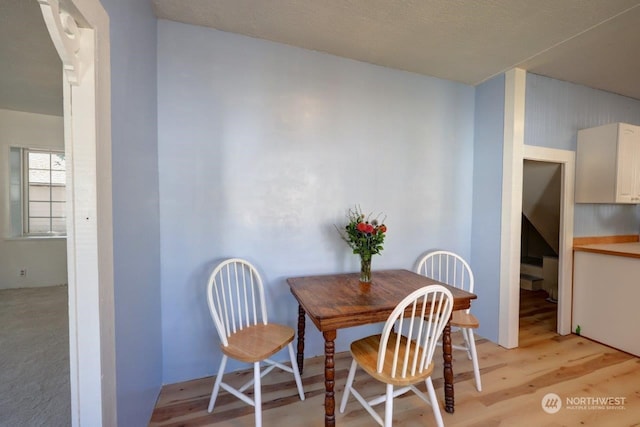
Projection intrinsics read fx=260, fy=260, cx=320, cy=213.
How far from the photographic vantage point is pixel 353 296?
1611 millimetres

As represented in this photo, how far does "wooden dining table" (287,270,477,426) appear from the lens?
131 centimetres

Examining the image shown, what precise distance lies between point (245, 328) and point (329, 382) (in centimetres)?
73

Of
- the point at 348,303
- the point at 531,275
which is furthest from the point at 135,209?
the point at 531,275

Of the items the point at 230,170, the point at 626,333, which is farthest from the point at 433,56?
the point at 626,333

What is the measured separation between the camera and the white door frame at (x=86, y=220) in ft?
2.87

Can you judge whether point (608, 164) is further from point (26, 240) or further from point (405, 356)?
point (26, 240)

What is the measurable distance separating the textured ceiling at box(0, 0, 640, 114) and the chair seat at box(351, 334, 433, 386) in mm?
2062

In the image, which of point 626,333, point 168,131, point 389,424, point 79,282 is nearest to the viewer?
point 79,282

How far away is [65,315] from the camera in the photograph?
2.89m

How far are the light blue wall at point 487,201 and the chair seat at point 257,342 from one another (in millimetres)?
1946

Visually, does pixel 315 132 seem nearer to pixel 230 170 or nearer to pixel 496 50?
pixel 230 170

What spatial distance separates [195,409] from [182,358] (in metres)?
0.37

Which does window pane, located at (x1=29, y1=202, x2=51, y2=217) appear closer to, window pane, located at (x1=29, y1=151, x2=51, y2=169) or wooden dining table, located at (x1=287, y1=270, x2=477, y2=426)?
window pane, located at (x1=29, y1=151, x2=51, y2=169)

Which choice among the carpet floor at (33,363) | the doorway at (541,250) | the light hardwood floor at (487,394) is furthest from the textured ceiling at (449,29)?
the carpet floor at (33,363)
